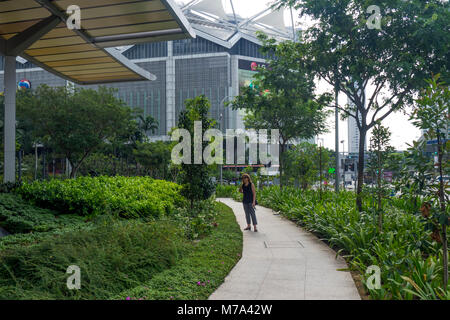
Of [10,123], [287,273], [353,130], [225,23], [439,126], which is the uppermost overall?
[225,23]

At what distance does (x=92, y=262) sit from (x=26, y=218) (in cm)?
432

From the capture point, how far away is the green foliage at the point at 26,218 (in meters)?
7.73

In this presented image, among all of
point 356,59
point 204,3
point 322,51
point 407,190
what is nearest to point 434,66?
point 356,59

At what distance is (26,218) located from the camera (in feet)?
26.6

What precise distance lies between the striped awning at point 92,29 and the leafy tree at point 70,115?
2.26 metres

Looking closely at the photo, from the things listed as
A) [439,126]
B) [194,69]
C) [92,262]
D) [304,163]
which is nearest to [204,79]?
[194,69]

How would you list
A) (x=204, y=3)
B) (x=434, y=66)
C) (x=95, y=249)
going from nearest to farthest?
(x=95, y=249)
(x=434, y=66)
(x=204, y=3)

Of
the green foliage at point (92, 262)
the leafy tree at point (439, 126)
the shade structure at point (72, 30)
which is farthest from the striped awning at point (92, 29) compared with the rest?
the leafy tree at point (439, 126)

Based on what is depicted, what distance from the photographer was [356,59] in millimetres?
10234

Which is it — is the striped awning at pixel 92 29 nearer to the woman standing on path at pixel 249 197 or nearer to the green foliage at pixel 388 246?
the woman standing on path at pixel 249 197

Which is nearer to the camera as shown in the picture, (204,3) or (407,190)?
(407,190)

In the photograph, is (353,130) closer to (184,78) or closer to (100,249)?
(100,249)

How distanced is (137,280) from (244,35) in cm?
8519
